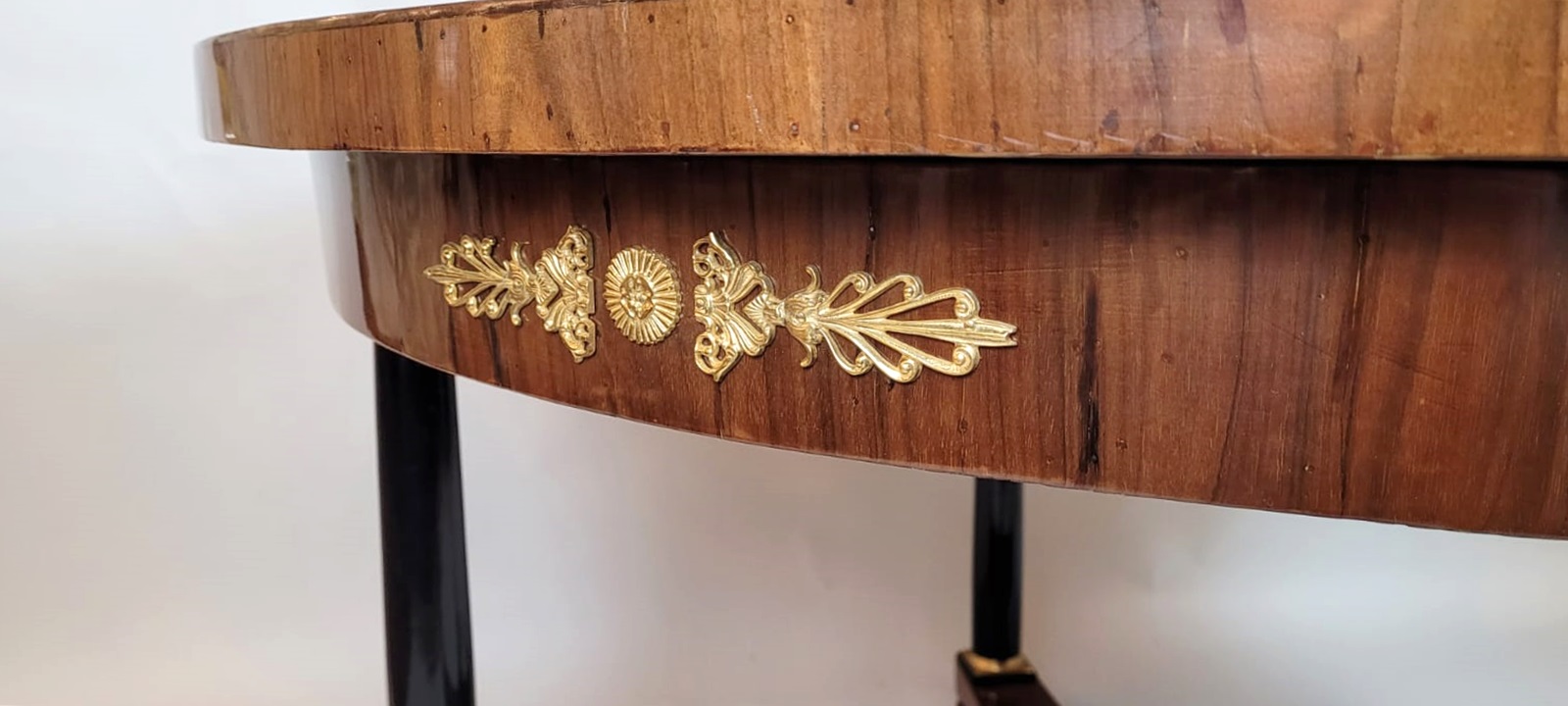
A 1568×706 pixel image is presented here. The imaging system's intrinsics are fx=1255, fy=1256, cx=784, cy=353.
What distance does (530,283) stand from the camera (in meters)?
0.39

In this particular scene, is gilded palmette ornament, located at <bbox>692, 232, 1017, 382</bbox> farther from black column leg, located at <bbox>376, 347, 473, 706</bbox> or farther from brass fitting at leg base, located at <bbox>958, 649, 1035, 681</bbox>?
brass fitting at leg base, located at <bbox>958, 649, 1035, 681</bbox>

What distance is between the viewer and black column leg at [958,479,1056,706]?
3.38ft

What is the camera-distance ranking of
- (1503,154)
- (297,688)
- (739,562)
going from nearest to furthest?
1. (1503,154)
2. (297,688)
3. (739,562)

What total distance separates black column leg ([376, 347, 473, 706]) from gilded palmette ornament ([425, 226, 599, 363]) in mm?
189

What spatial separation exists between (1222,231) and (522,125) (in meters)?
0.17

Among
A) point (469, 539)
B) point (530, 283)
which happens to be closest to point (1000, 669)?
point (469, 539)

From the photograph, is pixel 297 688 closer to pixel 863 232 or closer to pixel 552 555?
pixel 552 555

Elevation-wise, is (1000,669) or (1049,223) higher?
(1049,223)

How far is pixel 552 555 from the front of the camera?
1.30 metres

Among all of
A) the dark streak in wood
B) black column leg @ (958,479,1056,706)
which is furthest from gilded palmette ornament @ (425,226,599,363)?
black column leg @ (958,479,1056,706)

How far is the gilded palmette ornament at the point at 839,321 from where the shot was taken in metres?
0.31

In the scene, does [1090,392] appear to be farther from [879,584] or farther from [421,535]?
[879,584]

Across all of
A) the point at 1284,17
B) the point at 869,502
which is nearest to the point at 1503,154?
the point at 1284,17

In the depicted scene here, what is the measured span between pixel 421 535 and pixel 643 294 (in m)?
0.30
